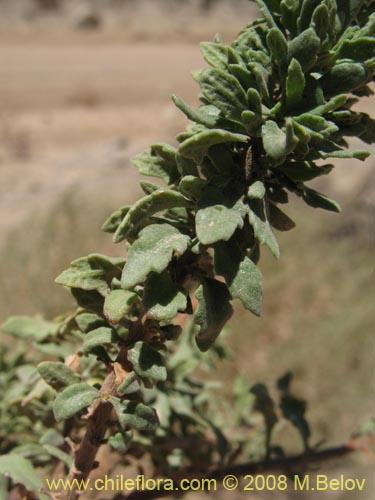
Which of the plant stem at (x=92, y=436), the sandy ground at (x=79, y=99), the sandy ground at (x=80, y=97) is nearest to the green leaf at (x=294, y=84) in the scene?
the plant stem at (x=92, y=436)

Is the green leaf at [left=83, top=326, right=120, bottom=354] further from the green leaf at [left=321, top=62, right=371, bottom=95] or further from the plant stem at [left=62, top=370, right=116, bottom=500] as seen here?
the green leaf at [left=321, top=62, right=371, bottom=95]

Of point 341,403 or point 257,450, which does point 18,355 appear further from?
point 341,403

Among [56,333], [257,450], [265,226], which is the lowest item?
[257,450]

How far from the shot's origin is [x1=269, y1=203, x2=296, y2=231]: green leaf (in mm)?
689

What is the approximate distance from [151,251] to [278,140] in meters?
0.17

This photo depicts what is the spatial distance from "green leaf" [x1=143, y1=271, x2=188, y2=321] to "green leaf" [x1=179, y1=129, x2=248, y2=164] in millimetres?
134

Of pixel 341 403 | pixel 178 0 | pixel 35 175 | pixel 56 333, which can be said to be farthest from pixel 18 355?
pixel 178 0

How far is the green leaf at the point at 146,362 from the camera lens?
2.13ft

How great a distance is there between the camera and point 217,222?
0.58m

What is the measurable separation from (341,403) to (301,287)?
1.86 feet

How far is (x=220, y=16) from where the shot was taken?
1295 cm

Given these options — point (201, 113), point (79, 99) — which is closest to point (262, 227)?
point (201, 113)

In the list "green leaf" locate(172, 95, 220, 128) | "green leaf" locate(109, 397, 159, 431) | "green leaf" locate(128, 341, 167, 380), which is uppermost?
"green leaf" locate(172, 95, 220, 128)

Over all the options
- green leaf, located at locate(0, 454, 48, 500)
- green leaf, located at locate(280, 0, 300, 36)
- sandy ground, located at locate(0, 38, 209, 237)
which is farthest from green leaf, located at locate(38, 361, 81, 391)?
sandy ground, located at locate(0, 38, 209, 237)
